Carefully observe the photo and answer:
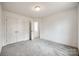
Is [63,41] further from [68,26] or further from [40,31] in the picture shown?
[40,31]

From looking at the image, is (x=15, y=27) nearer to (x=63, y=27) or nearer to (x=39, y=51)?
(x=39, y=51)

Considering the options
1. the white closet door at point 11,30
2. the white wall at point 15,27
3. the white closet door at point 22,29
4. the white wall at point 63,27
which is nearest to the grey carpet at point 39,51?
the white wall at point 63,27

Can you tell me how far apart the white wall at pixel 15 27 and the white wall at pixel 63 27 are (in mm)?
1817

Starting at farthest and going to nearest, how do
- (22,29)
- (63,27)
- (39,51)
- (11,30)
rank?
1. (22,29)
2. (11,30)
3. (63,27)
4. (39,51)

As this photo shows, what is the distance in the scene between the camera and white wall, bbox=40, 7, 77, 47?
2941 mm

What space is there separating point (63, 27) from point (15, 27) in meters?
3.18

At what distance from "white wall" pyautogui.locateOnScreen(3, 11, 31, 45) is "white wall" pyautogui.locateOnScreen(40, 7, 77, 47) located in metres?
1.82

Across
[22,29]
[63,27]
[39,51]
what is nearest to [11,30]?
[22,29]

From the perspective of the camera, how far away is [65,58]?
0.98 meters

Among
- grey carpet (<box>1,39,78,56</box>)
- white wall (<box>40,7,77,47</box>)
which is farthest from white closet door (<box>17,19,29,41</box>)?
white wall (<box>40,7,77,47</box>)

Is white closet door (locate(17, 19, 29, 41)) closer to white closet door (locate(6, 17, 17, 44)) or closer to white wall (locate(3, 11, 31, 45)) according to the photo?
white wall (locate(3, 11, 31, 45))

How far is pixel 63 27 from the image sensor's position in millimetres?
3430

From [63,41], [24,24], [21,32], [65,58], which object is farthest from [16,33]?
[65,58]

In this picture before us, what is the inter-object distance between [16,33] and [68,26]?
134 inches
